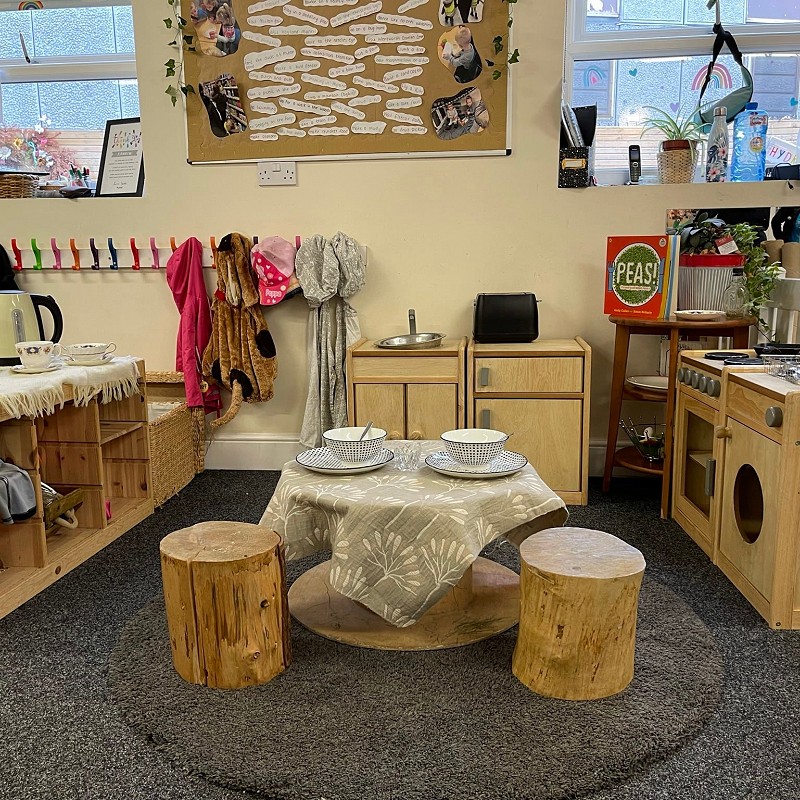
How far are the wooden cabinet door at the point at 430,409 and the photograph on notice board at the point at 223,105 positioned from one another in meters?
→ 1.47

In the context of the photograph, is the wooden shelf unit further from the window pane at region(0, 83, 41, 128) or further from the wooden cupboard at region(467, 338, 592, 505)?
the window pane at region(0, 83, 41, 128)

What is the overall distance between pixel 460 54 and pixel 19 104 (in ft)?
7.45

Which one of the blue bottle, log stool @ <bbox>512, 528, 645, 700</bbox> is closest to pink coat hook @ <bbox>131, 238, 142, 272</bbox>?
log stool @ <bbox>512, 528, 645, 700</bbox>

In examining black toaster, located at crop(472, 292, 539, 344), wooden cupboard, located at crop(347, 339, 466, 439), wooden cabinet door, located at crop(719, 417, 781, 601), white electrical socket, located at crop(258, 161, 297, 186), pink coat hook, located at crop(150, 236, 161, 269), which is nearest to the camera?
wooden cabinet door, located at crop(719, 417, 781, 601)

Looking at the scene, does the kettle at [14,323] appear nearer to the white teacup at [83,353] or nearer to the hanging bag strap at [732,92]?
the white teacup at [83,353]

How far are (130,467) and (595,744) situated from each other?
2.14 m

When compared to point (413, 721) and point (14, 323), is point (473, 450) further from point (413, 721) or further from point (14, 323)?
point (14, 323)

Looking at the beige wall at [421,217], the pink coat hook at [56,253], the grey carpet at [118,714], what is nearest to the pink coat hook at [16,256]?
the beige wall at [421,217]

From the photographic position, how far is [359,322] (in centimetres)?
355

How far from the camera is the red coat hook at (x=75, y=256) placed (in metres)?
3.60

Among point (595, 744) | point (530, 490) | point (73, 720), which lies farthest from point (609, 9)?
point (73, 720)

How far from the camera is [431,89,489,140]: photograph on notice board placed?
3293 millimetres

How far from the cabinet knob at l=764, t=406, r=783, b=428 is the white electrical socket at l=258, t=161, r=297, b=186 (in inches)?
91.0

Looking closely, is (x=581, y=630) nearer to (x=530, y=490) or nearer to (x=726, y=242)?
(x=530, y=490)
